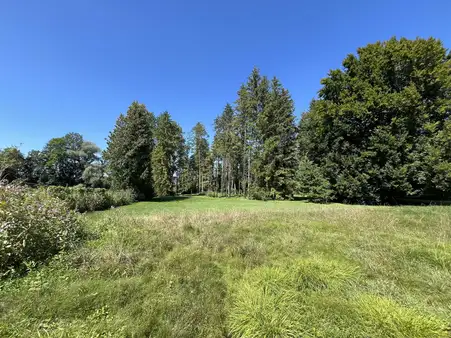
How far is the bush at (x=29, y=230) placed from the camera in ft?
10.9

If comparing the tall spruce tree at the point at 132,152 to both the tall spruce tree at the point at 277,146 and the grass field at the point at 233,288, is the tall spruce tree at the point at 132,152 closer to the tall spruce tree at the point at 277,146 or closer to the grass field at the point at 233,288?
the tall spruce tree at the point at 277,146

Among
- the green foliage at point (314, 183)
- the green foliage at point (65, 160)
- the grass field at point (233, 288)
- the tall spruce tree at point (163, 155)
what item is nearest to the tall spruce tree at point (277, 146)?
the green foliage at point (314, 183)

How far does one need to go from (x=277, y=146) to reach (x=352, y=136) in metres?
8.49

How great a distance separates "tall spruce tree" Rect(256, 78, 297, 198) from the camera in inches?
941

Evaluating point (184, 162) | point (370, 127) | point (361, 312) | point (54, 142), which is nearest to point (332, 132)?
point (370, 127)

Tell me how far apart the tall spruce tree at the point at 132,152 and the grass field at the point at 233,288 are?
15.7 meters

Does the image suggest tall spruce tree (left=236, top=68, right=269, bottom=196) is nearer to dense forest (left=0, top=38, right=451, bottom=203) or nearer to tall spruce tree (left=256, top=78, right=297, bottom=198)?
dense forest (left=0, top=38, right=451, bottom=203)

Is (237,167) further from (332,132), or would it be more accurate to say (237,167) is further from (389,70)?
(389,70)

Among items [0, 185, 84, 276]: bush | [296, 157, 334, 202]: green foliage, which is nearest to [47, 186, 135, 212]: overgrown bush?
[0, 185, 84, 276]: bush

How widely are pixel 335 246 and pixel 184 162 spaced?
3721 centimetres

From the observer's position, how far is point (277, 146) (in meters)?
24.3

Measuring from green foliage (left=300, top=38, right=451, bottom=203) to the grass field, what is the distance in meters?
11.5

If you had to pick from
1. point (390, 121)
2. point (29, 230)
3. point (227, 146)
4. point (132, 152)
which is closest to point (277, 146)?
point (227, 146)

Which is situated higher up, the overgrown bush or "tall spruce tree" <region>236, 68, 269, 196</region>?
"tall spruce tree" <region>236, 68, 269, 196</region>
